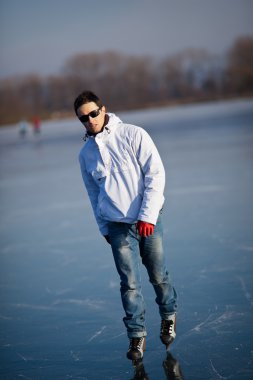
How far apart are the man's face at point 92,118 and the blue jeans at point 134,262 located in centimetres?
53

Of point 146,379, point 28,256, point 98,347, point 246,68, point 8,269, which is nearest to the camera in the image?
point 146,379

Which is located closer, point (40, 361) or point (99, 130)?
point (99, 130)

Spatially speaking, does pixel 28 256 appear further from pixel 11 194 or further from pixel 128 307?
pixel 11 194

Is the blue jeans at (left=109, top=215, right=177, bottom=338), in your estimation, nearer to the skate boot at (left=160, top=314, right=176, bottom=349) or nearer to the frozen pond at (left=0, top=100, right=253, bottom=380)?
the skate boot at (left=160, top=314, right=176, bottom=349)

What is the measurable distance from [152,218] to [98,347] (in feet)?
3.07

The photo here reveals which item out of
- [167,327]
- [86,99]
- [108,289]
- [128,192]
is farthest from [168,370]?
[86,99]

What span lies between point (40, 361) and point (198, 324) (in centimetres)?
100

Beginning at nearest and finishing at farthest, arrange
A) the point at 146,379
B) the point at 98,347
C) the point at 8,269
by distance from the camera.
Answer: the point at 146,379
the point at 98,347
the point at 8,269

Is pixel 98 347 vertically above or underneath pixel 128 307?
underneath

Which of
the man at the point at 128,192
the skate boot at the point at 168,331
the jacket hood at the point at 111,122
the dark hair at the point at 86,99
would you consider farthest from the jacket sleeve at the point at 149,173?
the skate boot at the point at 168,331

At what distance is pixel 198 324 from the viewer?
3.20 m

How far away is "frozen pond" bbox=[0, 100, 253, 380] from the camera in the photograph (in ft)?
9.38

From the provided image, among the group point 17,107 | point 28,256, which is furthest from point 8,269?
point 17,107

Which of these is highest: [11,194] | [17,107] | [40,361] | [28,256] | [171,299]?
[171,299]
